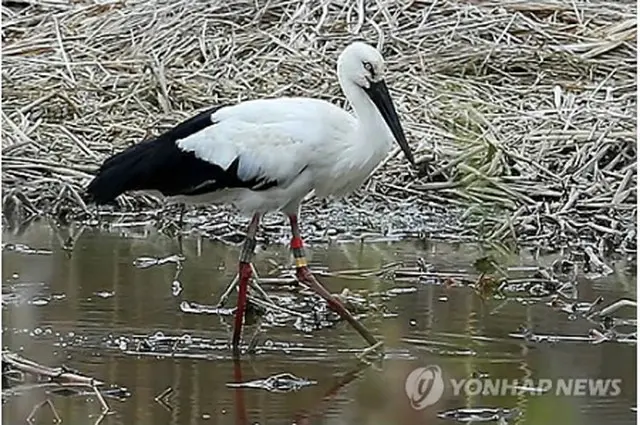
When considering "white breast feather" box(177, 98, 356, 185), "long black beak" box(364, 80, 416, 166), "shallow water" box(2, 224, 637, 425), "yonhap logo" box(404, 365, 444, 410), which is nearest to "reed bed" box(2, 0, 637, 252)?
"shallow water" box(2, 224, 637, 425)

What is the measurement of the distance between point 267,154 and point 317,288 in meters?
0.71

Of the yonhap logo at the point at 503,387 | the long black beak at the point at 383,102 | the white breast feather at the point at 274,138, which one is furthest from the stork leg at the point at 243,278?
the yonhap logo at the point at 503,387

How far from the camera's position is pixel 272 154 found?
8742 millimetres

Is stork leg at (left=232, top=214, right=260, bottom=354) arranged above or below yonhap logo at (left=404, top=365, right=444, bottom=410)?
above

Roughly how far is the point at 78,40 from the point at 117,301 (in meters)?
7.81

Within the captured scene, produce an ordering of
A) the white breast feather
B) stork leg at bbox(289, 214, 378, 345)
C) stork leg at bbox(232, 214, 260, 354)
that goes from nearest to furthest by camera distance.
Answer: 1. stork leg at bbox(232, 214, 260, 354)
2. stork leg at bbox(289, 214, 378, 345)
3. the white breast feather

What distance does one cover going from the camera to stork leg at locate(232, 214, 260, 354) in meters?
8.17

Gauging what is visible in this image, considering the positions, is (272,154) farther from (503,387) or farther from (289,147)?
(503,387)

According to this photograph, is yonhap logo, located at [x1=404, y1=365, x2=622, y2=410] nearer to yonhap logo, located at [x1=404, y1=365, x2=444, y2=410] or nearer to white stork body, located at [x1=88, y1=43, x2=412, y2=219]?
yonhap logo, located at [x1=404, y1=365, x2=444, y2=410]

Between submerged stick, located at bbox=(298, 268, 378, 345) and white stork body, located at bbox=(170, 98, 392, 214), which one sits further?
white stork body, located at bbox=(170, 98, 392, 214)

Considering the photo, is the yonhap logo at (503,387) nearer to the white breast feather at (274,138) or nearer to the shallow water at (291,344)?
the shallow water at (291,344)

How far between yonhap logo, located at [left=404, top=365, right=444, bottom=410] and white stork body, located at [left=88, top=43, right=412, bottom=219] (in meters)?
1.49

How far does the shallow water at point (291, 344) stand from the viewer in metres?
6.89

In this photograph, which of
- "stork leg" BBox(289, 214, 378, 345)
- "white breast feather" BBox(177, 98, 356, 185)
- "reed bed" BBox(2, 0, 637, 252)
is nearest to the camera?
"stork leg" BBox(289, 214, 378, 345)
